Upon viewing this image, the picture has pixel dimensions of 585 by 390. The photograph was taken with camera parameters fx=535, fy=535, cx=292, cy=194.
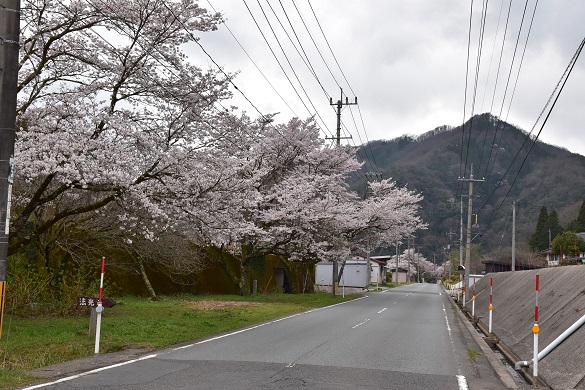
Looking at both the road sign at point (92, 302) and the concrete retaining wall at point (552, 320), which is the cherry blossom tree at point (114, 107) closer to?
the road sign at point (92, 302)

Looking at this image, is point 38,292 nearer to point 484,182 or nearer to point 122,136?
point 122,136

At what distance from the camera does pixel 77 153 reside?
11.9 m

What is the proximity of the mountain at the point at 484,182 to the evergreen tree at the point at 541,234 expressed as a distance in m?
3.95

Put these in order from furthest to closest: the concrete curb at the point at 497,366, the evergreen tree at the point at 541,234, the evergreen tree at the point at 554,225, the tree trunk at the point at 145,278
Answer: the evergreen tree at the point at 541,234, the evergreen tree at the point at 554,225, the tree trunk at the point at 145,278, the concrete curb at the point at 497,366

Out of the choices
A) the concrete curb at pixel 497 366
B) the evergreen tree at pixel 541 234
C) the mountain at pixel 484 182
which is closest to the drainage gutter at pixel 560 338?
the concrete curb at pixel 497 366

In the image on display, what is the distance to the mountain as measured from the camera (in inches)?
3125

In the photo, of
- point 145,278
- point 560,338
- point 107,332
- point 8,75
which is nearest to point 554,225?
point 145,278

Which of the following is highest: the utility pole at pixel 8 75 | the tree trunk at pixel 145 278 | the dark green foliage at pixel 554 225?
the dark green foliage at pixel 554 225

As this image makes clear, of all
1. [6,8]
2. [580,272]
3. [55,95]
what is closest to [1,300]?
[6,8]

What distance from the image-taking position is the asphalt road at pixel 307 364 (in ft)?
25.1

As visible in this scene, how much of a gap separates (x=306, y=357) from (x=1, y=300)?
5328 mm

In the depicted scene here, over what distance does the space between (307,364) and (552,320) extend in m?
A: 5.14

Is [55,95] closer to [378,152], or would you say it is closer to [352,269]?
[352,269]

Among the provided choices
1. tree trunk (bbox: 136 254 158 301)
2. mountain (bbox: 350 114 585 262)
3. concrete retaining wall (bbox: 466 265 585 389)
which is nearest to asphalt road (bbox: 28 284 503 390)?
concrete retaining wall (bbox: 466 265 585 389)
